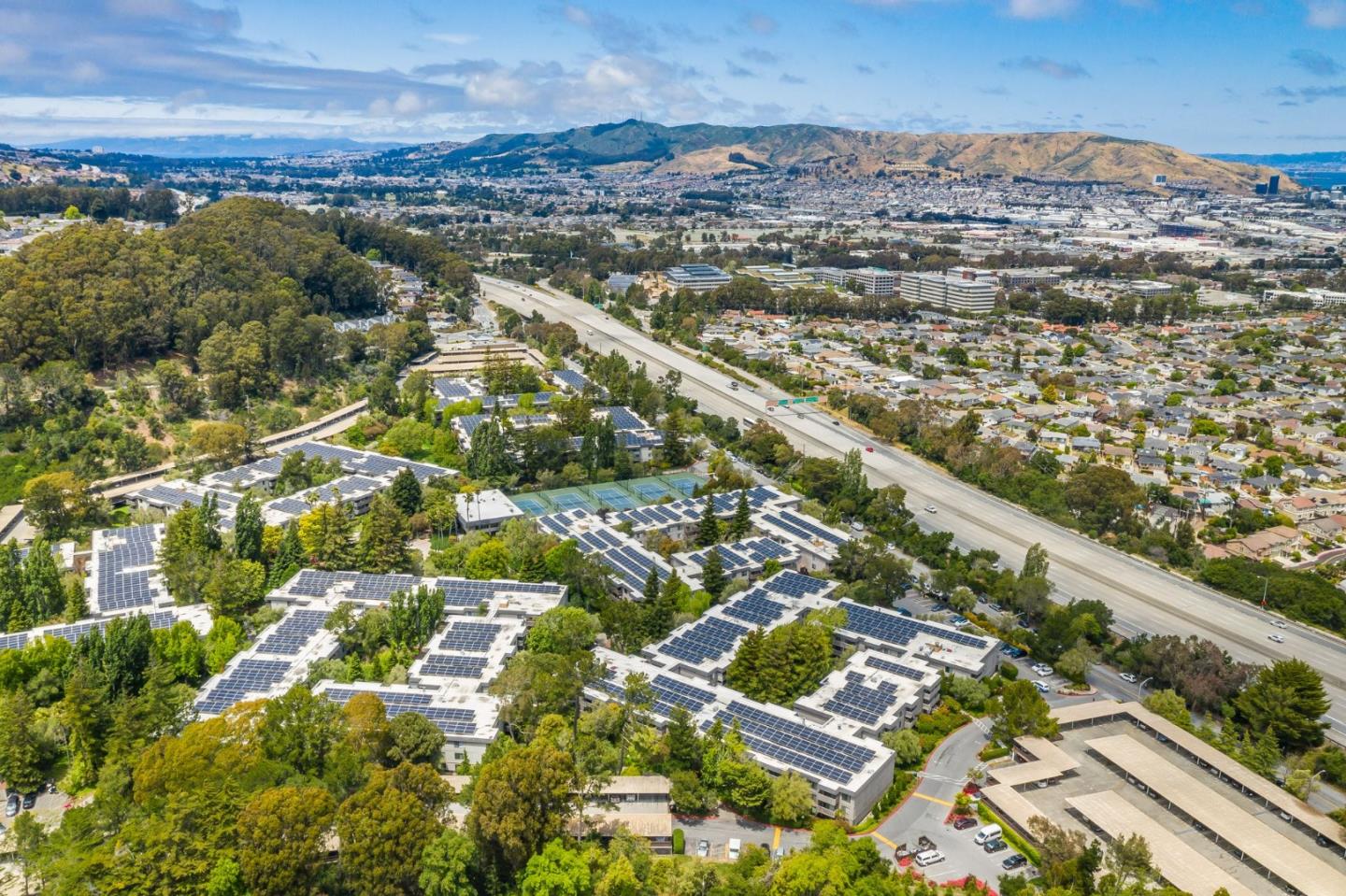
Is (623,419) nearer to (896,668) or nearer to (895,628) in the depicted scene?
(895,628)

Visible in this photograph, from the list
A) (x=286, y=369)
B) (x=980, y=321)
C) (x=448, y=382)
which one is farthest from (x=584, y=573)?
(x=980, y=321)

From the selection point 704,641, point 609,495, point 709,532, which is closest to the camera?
point 704,641

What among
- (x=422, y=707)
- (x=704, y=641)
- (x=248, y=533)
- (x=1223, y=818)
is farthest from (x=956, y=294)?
(x=422, y=707)

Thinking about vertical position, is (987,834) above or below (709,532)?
below

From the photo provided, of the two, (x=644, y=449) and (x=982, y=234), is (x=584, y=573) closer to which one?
(x=644, y=449)

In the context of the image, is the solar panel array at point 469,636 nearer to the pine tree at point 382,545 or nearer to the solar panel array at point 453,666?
the solar panel array at point 453,666

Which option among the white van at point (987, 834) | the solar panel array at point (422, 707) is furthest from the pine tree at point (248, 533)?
the white van at point (987, 834)
